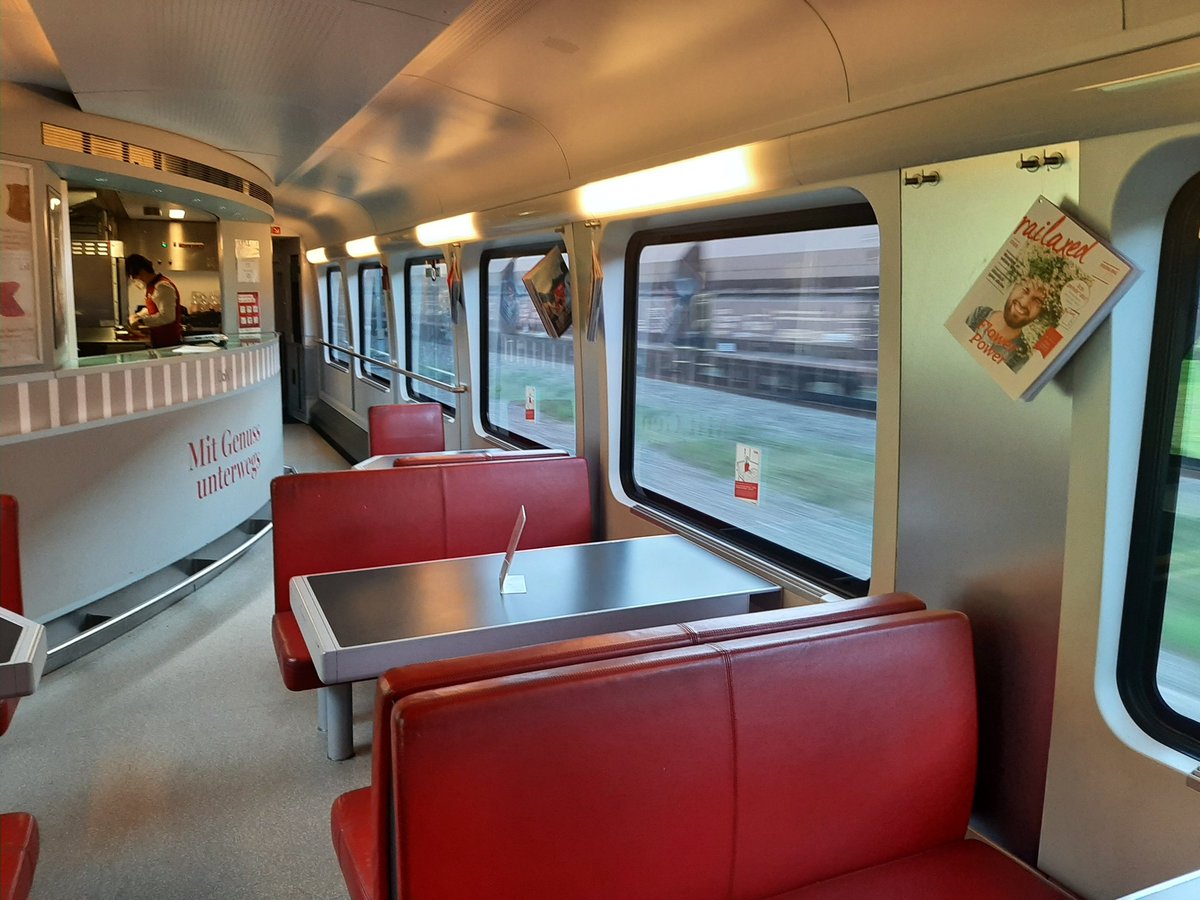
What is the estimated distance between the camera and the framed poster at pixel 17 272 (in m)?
4.22

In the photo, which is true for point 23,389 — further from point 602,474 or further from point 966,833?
point 966,833

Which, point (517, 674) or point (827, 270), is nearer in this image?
point (517, 674)

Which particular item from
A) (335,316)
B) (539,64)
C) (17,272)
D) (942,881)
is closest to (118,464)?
(17,272)

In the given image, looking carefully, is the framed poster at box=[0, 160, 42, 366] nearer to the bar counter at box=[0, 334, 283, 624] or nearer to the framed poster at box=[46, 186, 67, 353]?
the framed poster at box=[46, 186, 67, 353]

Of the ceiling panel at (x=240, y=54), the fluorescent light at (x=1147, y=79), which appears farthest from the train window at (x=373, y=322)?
the fluorescent light at (x=1147, y=79)

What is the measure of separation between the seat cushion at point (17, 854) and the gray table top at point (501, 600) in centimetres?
66

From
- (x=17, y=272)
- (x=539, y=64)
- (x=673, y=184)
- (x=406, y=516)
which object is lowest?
(x=406, y=516)

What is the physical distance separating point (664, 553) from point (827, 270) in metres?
1.09

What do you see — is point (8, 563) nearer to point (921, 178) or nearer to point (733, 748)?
point (733, 748)

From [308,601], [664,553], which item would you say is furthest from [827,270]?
[308,601]

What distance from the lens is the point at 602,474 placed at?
13.4ft

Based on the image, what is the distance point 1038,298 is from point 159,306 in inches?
257

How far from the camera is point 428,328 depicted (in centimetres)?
781

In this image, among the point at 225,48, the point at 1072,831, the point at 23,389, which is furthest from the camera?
the point at 23,389
